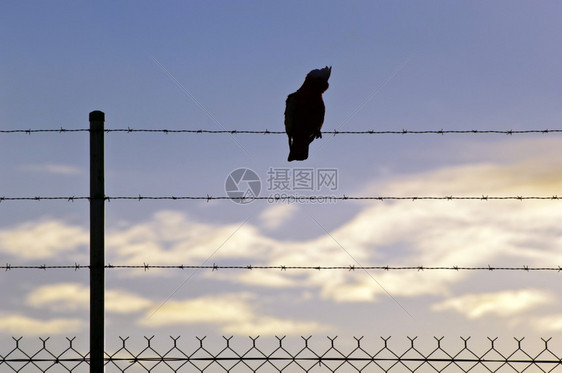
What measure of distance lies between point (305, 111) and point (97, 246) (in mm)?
3257

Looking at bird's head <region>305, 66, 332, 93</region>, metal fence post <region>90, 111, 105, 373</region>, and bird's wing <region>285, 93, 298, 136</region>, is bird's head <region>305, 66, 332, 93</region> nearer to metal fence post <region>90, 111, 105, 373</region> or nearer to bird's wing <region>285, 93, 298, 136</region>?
bird's wing <region>285, 93, 298, 136</region>

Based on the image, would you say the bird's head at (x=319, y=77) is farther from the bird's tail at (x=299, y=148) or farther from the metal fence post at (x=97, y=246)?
the metal fence post at (x=97, y=246)

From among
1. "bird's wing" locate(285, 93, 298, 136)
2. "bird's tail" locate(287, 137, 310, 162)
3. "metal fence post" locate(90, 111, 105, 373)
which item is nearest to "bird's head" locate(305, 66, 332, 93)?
"bird's wing" locate(285, 93, 298, 136)

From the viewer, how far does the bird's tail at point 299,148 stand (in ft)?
24.2

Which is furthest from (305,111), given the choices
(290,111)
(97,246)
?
(97,246)

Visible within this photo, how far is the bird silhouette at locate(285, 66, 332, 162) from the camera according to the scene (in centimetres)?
738

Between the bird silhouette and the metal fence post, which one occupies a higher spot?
the bird silhouette

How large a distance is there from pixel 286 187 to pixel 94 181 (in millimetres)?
1775

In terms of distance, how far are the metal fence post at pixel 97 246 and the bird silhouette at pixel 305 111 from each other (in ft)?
9.53

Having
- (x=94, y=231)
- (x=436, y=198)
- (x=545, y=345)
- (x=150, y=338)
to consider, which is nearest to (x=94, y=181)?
(x=94, y=231)

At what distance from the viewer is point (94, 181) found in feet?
15.4

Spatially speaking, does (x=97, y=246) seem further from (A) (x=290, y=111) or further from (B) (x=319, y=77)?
(B) (x=319, y=77)

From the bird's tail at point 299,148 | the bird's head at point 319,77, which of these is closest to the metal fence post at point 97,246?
the bird's tail at point 299,148

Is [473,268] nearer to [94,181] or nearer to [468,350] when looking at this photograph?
[468,350]
